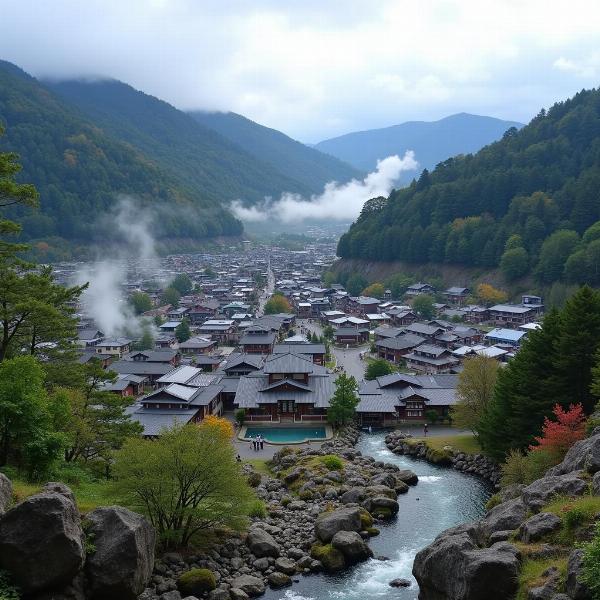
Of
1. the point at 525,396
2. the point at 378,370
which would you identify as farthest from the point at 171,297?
the point at 525,396

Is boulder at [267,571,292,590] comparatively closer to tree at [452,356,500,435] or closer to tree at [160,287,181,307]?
tree at [452,356,500,435]

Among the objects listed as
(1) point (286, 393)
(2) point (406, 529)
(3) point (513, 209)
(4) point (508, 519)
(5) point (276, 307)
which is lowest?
(2) point (406, 529)

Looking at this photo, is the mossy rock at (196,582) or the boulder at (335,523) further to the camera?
the boulder at (335,523)

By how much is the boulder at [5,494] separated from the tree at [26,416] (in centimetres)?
297

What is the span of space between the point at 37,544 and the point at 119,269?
359 feet

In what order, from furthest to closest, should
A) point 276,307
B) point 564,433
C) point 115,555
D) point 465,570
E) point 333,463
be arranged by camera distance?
point 276,307
point 333,463
point 564,433
point 115,555
point 465,570

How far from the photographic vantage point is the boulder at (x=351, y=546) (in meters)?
21.0

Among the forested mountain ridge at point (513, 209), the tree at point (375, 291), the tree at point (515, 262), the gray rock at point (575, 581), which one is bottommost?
the tree at point (375, 291)

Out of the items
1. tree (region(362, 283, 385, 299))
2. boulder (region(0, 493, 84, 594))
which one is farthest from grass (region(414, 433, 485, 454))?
tree (region(362, 283, 385, 299))

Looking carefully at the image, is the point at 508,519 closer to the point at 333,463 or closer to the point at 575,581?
the point at 575,581

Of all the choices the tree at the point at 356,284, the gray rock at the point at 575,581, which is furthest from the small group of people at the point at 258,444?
the tree at the point at 356,284

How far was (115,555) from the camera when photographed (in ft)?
50.2

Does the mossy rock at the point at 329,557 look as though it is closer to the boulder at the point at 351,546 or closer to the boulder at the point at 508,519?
the boulder at the point at 351,546

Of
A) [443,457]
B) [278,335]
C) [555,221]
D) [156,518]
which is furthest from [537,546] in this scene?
[555,221]
